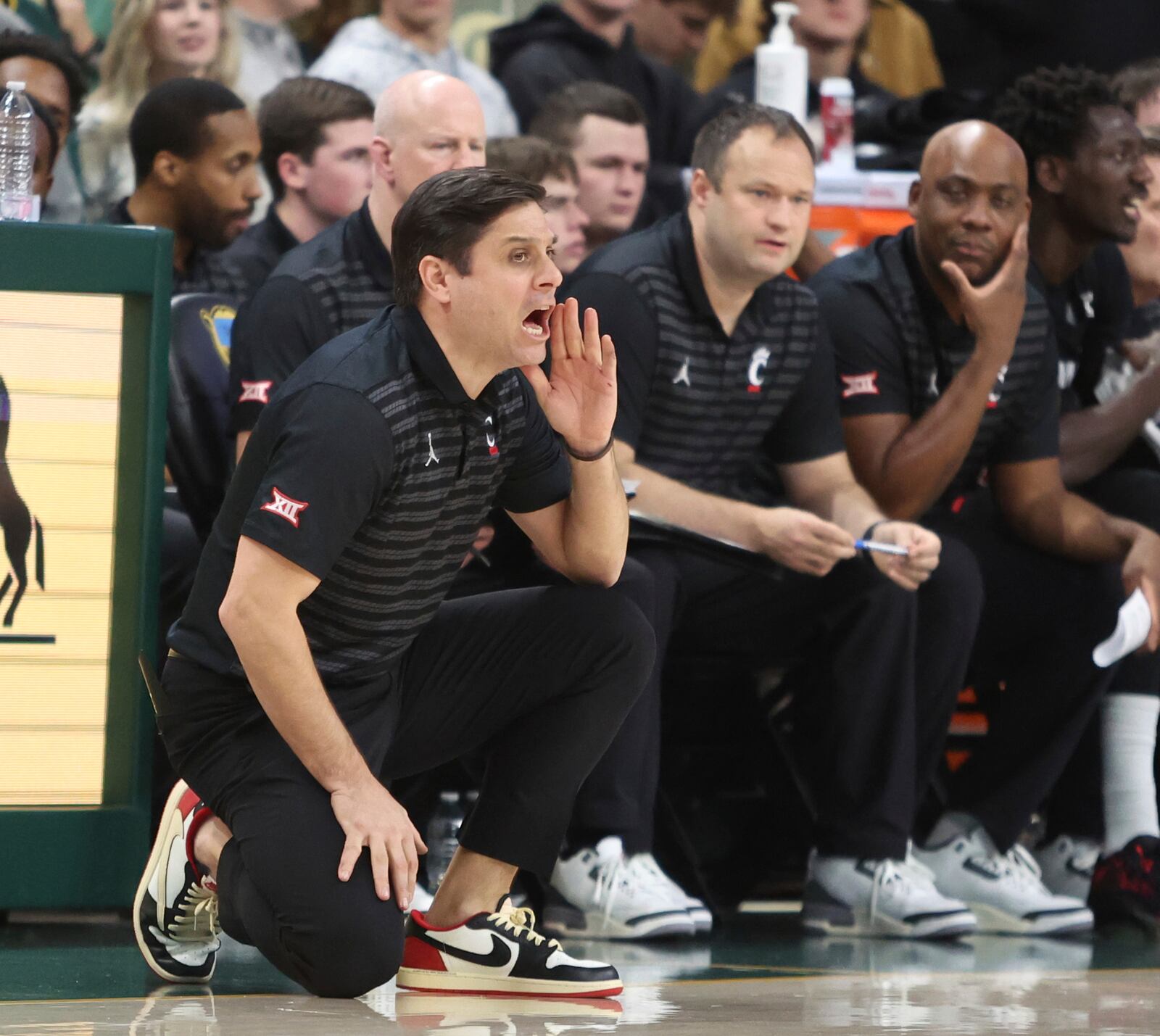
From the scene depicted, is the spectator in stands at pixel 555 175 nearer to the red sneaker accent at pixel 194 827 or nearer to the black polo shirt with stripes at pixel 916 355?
the black polo shirt with stripes at pixel 916 355

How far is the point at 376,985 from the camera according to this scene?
2668mm

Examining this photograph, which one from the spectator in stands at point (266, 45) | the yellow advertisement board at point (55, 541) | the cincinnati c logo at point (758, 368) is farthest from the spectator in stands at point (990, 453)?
Answer: the spectator in stands at point (266, 45)

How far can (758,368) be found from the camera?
391 centimetres

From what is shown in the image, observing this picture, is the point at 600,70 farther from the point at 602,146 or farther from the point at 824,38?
the point at 602,146

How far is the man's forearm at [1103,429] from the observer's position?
442cm

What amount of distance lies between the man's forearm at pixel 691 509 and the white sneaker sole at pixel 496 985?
1129mm

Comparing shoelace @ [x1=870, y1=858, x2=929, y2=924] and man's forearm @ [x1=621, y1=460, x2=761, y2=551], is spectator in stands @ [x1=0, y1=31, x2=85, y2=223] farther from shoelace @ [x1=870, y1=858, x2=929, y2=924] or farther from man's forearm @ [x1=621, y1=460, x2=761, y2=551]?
shoelace @ [x1=870, y1=858, x2=929, y2=924]

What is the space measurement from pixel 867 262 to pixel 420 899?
1753 mm

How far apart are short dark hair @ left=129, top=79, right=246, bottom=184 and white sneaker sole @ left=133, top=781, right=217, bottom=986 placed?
201 cm

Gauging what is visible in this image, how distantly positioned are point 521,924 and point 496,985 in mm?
100

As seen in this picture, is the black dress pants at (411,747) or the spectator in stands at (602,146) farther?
the spectator in stands at (602,146)

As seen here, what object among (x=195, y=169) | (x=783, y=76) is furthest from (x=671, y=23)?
(x=195, y=169)

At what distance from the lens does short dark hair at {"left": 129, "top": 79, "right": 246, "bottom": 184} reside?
4.50 meters

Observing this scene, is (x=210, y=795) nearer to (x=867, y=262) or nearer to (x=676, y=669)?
(x=676, y=669)
